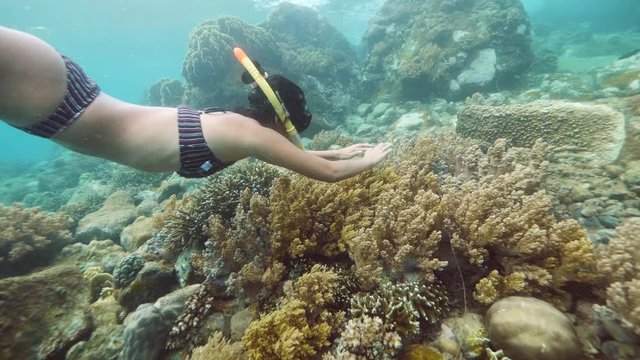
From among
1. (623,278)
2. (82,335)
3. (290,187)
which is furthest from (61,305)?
(623,278)

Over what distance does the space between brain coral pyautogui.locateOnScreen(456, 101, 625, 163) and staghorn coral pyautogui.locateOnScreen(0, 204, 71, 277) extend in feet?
28.7

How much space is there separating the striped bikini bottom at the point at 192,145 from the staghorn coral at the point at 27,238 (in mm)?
5559

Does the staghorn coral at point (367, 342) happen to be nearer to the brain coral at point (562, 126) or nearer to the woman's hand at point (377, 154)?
the woman's hand at point (377, 154)

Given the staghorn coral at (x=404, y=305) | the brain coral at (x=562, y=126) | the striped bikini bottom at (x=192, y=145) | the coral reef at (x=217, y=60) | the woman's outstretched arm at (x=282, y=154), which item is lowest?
the brain coral at (x=562, y=126)

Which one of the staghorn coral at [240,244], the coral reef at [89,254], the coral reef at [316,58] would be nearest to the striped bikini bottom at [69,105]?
the staghorn coral at [240,244]

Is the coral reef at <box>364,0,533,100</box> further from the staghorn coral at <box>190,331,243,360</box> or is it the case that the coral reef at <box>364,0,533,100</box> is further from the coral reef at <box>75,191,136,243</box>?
the staghorn coral at <box>190,331,243,360</box>

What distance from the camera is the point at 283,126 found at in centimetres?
260

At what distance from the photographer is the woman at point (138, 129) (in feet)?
7.44

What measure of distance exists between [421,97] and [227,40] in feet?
29.7

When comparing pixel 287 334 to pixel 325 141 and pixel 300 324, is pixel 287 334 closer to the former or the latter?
pixel 300 324

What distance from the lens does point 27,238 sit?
20.2 ft

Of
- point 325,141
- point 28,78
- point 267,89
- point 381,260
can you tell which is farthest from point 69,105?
point 325,141

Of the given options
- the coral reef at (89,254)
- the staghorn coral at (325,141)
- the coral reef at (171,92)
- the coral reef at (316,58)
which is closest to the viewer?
the coral reef at (89,254)

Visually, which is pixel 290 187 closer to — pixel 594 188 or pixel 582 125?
pixel 594 188
